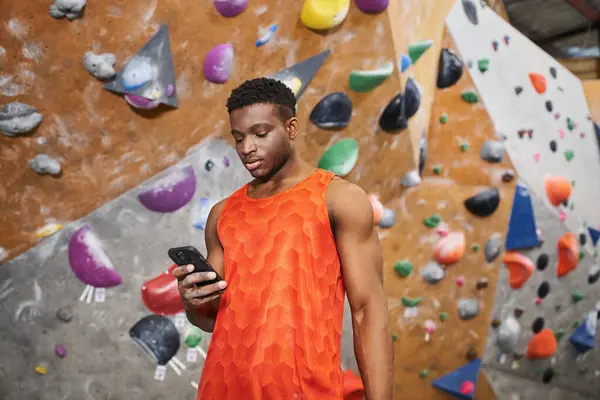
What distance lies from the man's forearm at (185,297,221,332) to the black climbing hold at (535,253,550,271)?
212 centimetres

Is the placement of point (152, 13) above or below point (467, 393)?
above

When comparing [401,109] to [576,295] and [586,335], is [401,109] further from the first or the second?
[586,335]

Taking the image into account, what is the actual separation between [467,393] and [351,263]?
1846 mm

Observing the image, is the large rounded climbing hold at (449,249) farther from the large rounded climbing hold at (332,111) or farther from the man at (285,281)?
the man at (285,281)

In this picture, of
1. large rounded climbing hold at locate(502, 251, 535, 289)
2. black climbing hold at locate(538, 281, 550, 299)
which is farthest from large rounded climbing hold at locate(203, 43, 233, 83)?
black climbing hold at locate(538, 281, 550, 299)

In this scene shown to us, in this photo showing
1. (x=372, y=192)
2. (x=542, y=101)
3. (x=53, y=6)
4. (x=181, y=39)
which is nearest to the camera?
(x=53, y=6)

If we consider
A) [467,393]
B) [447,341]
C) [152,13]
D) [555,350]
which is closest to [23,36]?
[152,13]

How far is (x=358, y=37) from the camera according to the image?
2.26 m

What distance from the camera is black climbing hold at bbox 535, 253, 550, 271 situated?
2.89 m

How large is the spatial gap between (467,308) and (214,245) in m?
1.72

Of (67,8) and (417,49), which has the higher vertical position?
(67,8)

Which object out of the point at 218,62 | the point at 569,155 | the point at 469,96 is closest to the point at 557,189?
the point at 569,155

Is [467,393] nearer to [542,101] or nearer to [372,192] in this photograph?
[372,192]

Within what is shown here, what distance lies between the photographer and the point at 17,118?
1.92 m
